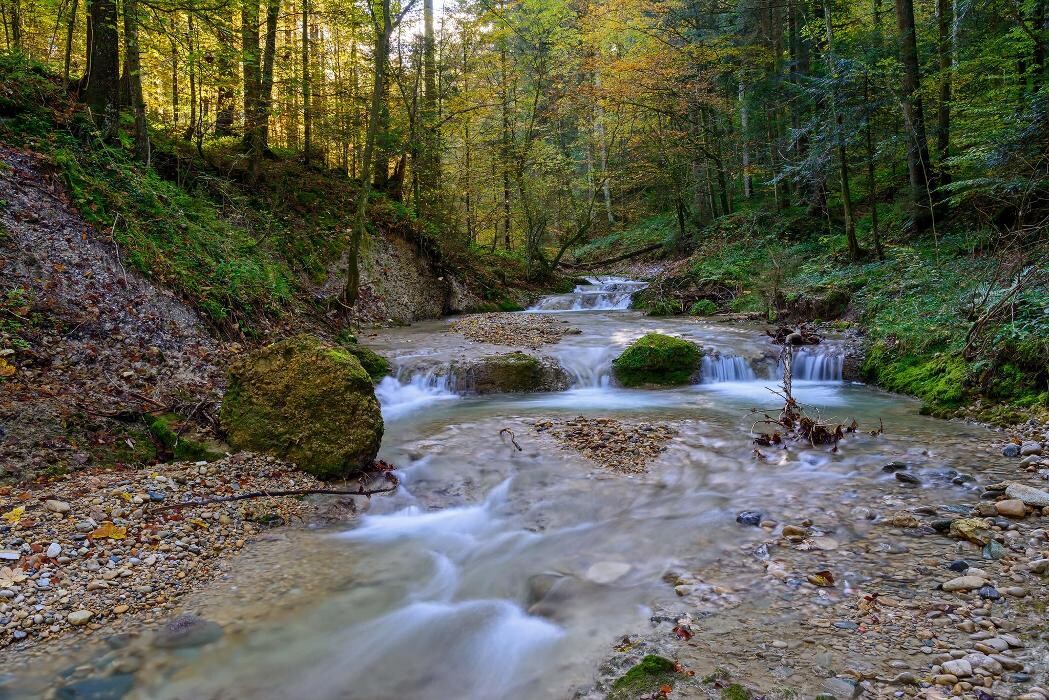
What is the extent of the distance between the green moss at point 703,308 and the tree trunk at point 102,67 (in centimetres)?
1411

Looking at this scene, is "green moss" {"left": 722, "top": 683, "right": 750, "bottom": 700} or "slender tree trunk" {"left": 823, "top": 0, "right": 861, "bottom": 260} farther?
"slender tree trunk" {"left": 823, "top": 0, "right": 861, "bottom": 260}

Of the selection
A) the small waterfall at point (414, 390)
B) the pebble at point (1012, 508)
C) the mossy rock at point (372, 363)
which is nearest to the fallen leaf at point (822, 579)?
the pebble at point (1012, 508)

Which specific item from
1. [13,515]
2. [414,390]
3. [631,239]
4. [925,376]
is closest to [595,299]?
[631,239]

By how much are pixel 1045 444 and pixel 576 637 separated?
209 inches

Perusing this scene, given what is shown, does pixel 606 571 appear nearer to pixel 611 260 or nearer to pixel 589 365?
pixel 589 365

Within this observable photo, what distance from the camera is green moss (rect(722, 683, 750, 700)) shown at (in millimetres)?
2555

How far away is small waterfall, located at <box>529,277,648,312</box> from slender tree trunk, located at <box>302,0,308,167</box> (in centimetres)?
826

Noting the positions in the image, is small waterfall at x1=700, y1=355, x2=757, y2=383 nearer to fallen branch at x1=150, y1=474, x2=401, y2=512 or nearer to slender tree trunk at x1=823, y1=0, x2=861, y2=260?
slender tree trunk at x1=823, y1=0, x2=861, y2=260

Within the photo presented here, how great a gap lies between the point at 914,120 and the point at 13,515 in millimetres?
15488

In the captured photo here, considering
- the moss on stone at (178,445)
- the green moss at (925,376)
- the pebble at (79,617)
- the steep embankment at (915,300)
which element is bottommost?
the pebble at (79,617)

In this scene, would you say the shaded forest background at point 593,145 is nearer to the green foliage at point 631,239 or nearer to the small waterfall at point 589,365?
the green foliage at point 631,239

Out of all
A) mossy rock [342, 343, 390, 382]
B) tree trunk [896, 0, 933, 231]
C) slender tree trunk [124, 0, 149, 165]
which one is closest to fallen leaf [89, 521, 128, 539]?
mossy rock [342, 343, 390, 382]

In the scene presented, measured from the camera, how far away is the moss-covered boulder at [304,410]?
5.42 metres

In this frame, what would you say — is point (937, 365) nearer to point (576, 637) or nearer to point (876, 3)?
point (576, 637)
